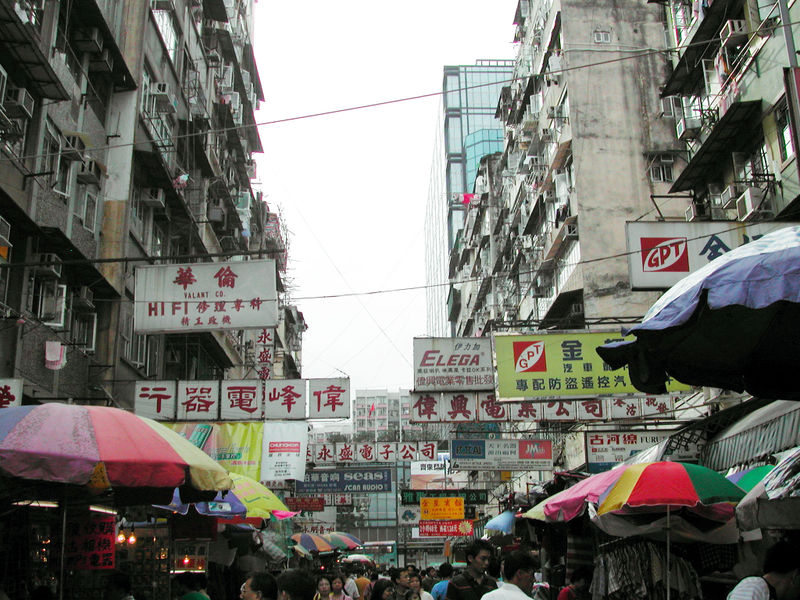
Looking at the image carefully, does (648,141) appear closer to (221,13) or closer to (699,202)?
(699,202)

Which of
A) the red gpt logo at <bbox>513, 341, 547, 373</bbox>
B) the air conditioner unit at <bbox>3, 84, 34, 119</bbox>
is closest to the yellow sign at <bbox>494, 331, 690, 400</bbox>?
the red gpt logo at <bbox>513, 341, 547, 373</bbox>

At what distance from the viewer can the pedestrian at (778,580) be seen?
4.79 metres

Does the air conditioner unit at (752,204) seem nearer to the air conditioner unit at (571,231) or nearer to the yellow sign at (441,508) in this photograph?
the air conditioner unit at (571,231)

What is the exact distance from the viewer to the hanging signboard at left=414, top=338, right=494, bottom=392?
15.2 metres

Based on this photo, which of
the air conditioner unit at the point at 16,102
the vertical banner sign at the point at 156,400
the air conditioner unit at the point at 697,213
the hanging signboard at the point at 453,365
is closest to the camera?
the air conditioner unit at the point at 16,102

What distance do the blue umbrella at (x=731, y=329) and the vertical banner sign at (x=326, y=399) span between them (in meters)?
11.7

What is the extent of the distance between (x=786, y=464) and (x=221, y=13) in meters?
24.6

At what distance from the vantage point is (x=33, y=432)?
5.08 metres

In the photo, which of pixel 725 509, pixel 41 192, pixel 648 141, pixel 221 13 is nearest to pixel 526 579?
pixel 725 509

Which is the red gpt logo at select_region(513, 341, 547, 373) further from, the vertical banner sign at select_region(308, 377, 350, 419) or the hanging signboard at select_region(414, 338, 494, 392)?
the vertical banner sign at select_region(308, 377, 350, 419)

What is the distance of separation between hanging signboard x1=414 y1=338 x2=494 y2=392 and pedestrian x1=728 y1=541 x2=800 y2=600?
1024 cm

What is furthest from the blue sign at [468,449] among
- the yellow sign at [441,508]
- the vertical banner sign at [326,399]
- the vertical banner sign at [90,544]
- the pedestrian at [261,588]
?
the pedestrian at [261,588]

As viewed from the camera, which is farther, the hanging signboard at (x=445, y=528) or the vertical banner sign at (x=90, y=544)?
the hanging signboard at (x=445, y=528)

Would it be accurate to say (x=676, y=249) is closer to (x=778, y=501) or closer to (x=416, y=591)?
(x=416, y=591)
